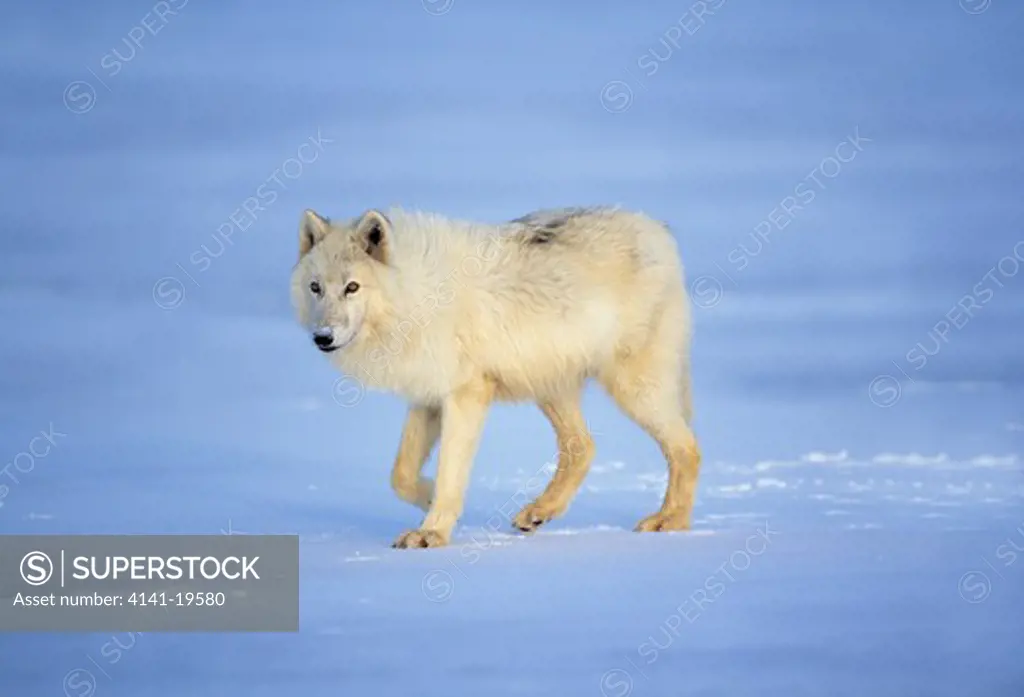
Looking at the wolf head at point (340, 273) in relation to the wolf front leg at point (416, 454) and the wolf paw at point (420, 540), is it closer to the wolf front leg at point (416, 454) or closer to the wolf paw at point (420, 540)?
the wolf front leg at point (416, 454)

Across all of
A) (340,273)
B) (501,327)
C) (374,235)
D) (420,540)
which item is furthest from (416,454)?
(374,235)

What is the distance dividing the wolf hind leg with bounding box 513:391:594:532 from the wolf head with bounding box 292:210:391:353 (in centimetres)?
165

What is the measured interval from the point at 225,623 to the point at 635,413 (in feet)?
11.3

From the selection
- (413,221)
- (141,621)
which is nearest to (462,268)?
(413,221)

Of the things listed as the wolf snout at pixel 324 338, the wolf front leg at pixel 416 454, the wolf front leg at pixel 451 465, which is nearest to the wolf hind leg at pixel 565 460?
the wolf front leg at pixel 416 454

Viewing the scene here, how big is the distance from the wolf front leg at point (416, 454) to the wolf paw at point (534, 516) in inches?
29.0

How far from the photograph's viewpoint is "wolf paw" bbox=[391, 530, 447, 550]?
1038cm

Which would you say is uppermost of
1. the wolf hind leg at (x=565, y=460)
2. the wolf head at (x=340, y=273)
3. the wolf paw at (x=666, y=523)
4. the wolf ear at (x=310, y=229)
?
the wolf ear at (x=310, y=229)

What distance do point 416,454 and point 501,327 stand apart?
3.21 ft

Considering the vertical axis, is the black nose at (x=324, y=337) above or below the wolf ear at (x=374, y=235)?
below

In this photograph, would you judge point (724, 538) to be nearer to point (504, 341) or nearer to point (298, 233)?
point (504, 341)

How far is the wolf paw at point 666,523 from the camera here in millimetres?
11328

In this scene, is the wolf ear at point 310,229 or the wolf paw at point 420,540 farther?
the wolf ear at point 310,229

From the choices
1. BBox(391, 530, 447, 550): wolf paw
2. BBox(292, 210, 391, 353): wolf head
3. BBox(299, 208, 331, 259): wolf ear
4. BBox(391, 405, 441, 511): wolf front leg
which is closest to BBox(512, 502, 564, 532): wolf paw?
BBox(391, 405, 441, 511): wolf front leg
